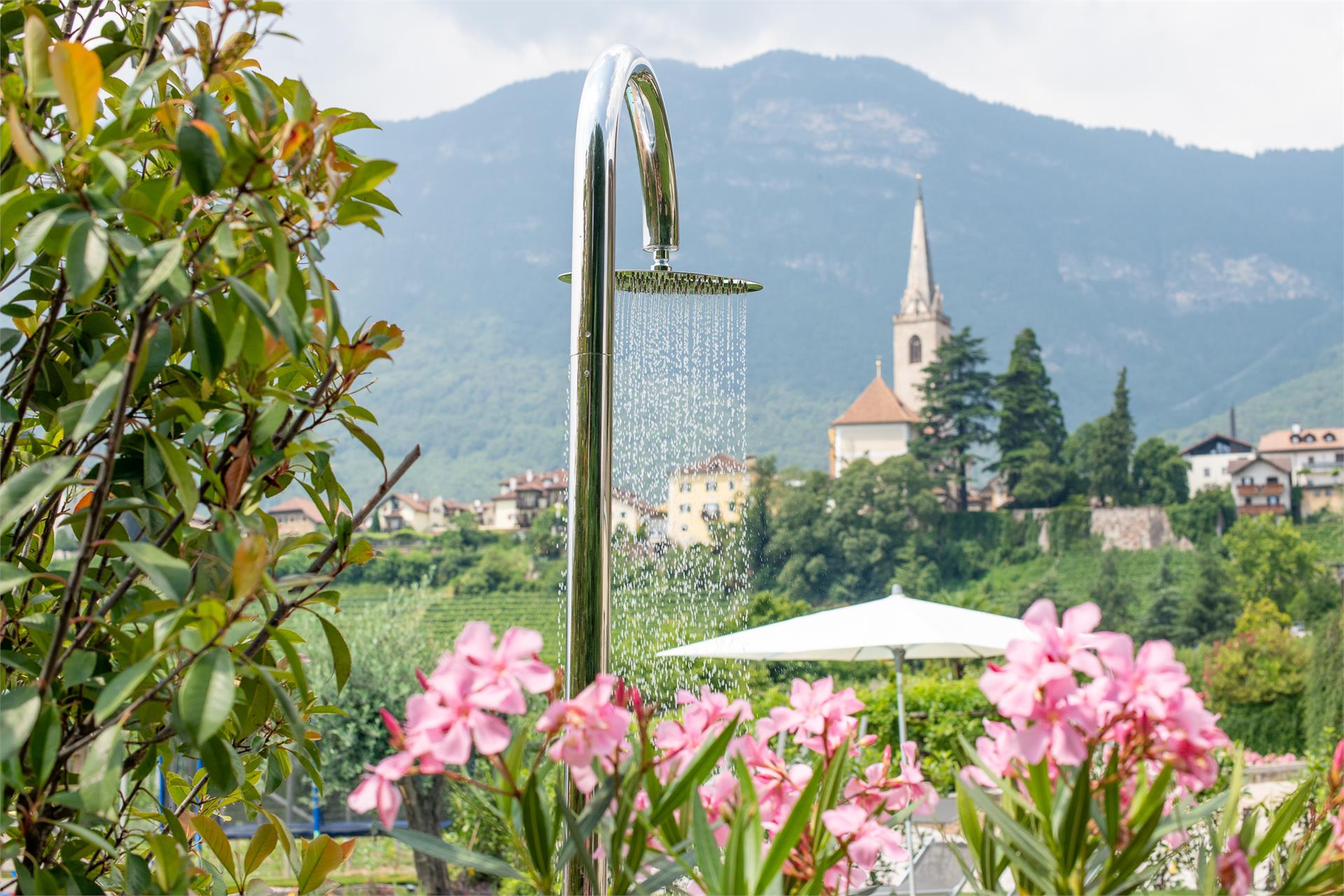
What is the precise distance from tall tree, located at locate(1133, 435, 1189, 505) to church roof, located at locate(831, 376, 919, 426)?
1135cm

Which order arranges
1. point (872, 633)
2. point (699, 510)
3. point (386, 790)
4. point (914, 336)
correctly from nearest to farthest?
point (386, 790), point (872, 633), point (699, 510), point (914, 336)

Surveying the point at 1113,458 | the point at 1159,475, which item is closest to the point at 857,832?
the point at 1113,458

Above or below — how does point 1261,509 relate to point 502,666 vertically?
below

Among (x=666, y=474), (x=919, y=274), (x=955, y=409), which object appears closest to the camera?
(x=666, y=474)

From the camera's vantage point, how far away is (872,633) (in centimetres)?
549

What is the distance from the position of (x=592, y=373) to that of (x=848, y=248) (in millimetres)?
117706

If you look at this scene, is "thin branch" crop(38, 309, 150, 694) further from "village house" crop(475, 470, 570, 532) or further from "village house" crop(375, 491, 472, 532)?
"village house" crop(375, 491, 472, 532)

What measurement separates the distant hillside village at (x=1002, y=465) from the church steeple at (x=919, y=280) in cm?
970

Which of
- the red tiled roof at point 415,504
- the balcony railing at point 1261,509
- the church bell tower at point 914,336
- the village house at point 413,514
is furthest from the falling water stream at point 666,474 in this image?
the church bell tower at point 914,336

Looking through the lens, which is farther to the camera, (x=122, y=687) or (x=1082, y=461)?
(x=1082, y=461)

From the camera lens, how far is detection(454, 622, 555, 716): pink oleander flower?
1.74 ft

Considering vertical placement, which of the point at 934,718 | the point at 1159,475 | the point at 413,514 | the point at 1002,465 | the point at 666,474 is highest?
the point at 1002,465

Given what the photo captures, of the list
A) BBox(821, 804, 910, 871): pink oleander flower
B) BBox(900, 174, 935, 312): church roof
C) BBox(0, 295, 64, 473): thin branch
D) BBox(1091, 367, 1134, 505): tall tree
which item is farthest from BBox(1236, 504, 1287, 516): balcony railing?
BBox(0, 295, 64, 473): thin branch

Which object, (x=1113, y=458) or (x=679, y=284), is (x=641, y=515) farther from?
(x=1113, y=458)
